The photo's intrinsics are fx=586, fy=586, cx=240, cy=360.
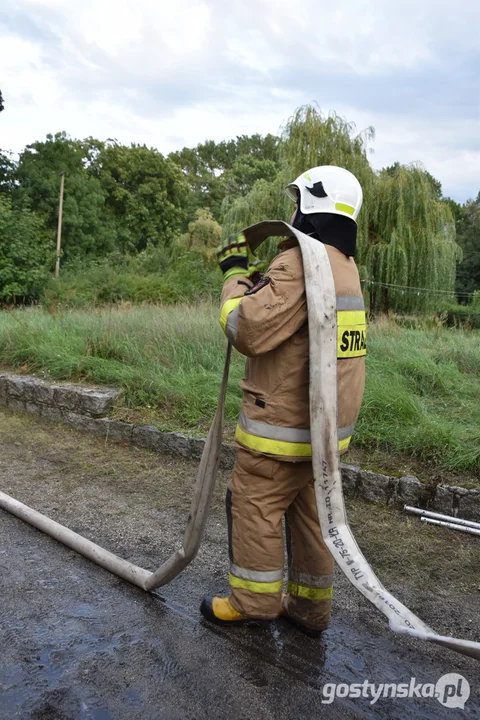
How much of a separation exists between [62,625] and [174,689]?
0.75 m

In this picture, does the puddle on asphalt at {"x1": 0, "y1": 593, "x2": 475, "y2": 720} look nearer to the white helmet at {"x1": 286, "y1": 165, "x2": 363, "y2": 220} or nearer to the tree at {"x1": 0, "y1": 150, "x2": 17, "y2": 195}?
the white helmet at {"x1": 286, "y1": 165, "x2": 363, "y2": 220}

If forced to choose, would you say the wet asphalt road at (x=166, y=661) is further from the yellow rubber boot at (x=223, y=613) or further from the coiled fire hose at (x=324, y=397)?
the coiled fire hose at (x=324, y=397)

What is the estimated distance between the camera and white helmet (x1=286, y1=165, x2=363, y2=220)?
261 cm

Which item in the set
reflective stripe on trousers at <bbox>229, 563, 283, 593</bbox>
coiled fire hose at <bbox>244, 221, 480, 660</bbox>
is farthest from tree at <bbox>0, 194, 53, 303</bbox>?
coiled fire hose at <bbox>244, 221, 480, 660</bbox>

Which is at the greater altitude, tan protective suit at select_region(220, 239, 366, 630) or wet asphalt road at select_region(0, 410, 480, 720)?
tan protective suit at select_region(220, 239, 366, 630)

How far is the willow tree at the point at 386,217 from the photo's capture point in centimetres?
1495

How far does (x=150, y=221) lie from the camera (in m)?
44.3

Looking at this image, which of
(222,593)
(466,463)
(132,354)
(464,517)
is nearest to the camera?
(222,593)

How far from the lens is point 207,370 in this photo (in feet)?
23.3

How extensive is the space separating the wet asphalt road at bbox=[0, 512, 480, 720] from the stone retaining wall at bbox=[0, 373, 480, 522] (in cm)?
151

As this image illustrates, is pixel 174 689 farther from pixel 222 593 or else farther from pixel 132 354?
pixel 132 354

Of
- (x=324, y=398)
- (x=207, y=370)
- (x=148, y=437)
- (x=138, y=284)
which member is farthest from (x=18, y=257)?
(x=324, y=398)

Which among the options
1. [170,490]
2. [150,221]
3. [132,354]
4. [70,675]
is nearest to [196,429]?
[170,490]

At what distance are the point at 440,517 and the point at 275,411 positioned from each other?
87.6 inches
